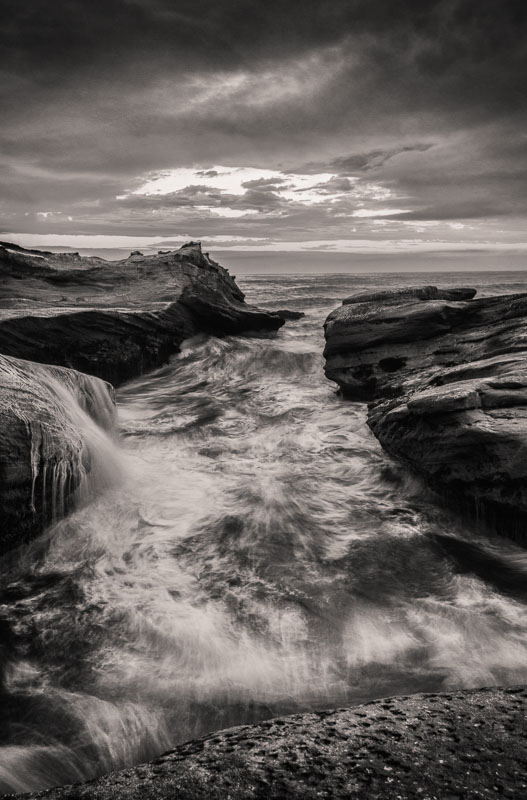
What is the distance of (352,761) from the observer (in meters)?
2.19

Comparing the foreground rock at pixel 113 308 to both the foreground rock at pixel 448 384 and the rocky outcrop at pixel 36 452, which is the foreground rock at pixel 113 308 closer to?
the rocky outcrop at pixel 36 452

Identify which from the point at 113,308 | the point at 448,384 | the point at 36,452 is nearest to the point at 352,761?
the point at 36,452

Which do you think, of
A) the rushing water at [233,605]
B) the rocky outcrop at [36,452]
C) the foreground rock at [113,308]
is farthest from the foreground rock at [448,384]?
the foreground rock at [113,308]

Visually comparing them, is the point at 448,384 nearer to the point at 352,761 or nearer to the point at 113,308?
the point at 352,761

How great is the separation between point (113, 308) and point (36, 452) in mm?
7469

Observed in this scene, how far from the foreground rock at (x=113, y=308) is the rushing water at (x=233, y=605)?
348 cm

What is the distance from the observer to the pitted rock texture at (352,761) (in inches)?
78.9

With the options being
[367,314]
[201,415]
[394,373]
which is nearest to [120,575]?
[201,415]

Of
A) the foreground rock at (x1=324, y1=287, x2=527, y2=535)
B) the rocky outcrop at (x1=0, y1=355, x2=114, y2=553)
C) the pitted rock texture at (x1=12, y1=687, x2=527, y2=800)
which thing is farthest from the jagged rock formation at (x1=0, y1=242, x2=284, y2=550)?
the foreground rock at (x1=324, y1=287, x2=527, y2=535)

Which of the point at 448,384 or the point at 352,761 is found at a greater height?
the point at 448,384

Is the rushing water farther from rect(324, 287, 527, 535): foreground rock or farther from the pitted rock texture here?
the pitted rock texture

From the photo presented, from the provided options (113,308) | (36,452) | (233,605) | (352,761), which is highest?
(113,308)

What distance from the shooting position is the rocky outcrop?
482 cm

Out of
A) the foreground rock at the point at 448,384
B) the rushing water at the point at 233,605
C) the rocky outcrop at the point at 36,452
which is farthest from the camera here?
the foreground rock at the point at 448,384
